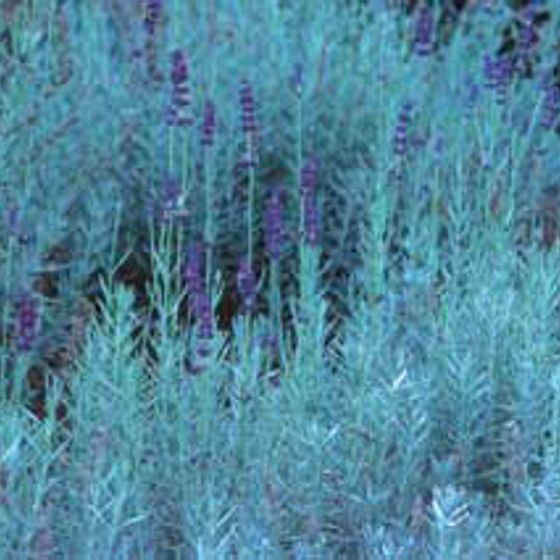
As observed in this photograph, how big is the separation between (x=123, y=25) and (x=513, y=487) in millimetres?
2544

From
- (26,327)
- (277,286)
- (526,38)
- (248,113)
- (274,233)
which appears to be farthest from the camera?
(526,38)

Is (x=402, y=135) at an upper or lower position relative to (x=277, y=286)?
upper

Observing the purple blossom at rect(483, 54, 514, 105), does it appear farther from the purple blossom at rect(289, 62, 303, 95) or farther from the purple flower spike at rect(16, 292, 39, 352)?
the purple flower spike at rect(16, 292, 39, 352)

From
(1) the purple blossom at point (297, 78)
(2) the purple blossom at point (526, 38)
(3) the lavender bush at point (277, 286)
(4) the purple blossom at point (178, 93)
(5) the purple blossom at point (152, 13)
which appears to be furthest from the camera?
(2) the purple blossom at point (526, 38)

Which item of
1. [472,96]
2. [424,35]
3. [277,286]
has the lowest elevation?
[277,286]

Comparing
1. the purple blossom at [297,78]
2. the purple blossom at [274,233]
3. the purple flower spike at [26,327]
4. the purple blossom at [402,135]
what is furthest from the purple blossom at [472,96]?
the purple flower spike at [26,327]

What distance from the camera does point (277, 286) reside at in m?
4.23

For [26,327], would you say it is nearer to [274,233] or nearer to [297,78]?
[274,233]

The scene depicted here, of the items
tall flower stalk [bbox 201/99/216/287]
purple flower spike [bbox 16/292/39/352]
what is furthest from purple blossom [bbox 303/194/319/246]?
purple flower spike [bbox 16/292/39/352]

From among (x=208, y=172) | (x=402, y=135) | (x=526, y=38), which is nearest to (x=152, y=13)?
(x=208, y=172)

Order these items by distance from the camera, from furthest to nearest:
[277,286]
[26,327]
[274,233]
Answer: [277,286] < [274,233] < [26,327]

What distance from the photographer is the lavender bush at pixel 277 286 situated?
3.47 metres

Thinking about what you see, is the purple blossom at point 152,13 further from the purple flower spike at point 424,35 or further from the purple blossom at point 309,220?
the purple blossom at point 309,220

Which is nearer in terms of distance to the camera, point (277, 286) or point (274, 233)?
point (274, 233)
